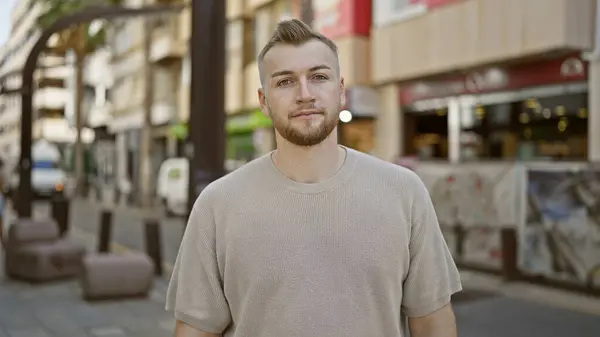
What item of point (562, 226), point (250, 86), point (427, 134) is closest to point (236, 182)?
point (562, 226)

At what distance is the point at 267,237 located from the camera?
1826 millimetres

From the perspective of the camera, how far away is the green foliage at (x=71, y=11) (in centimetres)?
3644

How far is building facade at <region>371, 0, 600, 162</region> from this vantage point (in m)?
13.8

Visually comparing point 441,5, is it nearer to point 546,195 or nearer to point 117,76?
point 546,195

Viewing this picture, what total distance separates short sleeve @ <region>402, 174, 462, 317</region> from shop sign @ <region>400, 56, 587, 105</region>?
1297 cm

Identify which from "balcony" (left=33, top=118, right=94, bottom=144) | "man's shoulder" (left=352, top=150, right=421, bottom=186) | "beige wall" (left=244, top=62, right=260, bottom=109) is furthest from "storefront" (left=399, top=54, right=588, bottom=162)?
"balcony" (left=33, top=118, right=94, bottom=144)

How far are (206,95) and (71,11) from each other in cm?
3274

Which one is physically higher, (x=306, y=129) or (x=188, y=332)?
(x=306, y=129)

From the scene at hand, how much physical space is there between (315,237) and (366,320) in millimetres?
242

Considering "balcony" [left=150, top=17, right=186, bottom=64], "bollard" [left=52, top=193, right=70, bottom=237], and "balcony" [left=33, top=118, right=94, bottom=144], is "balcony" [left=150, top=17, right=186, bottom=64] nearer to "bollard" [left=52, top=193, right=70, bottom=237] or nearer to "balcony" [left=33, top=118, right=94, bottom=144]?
"bollard" [left=52, top=193, right=70, bottom=237]

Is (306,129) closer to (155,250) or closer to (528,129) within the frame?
(155,250)

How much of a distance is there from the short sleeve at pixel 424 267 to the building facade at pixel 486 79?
12401 millimetres

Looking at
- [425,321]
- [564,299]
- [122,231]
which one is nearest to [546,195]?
[564,299]

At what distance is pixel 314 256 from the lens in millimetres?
1810
